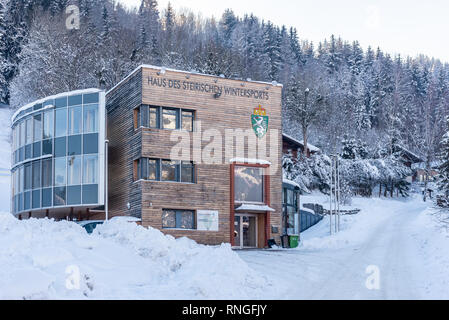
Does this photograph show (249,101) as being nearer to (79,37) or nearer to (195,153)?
(195,153)

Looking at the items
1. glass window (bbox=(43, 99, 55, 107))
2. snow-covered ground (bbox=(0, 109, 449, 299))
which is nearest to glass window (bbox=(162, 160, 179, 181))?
glass window (bbox=(43, 99, 55, 107))

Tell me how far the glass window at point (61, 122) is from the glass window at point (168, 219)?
7384 millimetres

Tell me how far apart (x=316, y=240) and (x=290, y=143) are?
29036mm

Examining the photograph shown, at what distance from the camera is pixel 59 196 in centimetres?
3525

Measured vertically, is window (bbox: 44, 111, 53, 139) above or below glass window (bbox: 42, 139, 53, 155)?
above

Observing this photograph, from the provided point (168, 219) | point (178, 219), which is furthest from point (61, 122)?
point (178, 219)

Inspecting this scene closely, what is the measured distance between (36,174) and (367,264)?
67.4 ft

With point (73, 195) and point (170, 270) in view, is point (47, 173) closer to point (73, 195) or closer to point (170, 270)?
point (73, 195)

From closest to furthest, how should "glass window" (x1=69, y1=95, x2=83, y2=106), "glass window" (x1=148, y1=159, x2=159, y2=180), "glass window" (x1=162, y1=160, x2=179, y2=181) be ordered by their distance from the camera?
"glass window" (x1=148, y1=159, x2=159, y2=180)
"glass window" (x1=162, y1=160, x2=179, y2=181)
"glass window" (x1=69, y1=95, x2=83, y2=106)

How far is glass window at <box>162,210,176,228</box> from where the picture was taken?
3381 cm

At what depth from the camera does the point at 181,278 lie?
1767 centimetres

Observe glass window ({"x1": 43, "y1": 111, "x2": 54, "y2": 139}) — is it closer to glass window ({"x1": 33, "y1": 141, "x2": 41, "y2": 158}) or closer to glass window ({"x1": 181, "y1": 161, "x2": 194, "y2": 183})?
glass window ({"x1": 33, "y1": 141, "x2": 41, "y2": 158})

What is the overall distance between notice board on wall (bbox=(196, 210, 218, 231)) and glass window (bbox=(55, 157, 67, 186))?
7.75 metres
